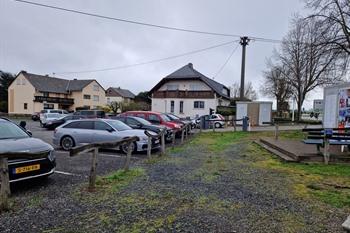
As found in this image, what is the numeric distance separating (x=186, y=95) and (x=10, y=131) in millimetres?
34076

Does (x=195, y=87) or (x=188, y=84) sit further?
(x=188, y=84)

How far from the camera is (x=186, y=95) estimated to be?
4062 centimetres

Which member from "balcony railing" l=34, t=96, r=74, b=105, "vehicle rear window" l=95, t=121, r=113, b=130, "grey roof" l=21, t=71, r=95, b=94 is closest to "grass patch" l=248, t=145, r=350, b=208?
"vehicle rear window" l=95, t=121, r=113, b=130

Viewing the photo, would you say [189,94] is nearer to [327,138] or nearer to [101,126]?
[101,126]

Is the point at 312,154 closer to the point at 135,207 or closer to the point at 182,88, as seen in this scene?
the point at 135,207

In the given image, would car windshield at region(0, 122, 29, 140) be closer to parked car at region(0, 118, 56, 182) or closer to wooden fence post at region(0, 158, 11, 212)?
parked car at region(0, 118, 56, 182)

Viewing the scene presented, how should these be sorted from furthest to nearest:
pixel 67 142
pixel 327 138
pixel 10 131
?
pixel 67 142 < pixel 327 138 < pixel 10 131

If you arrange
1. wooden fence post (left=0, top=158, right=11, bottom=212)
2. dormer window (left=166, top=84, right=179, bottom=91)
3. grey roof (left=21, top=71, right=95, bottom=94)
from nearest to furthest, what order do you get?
wooden fence post (left=0, top=158, right=11, bottom=212) → dormer window (left=166, top=84, right=179, bottom=91) → grey roof (left=21, top=71, right=95, bottom=94)

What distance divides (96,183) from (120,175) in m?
0.91

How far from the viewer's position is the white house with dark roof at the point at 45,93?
2127 inches

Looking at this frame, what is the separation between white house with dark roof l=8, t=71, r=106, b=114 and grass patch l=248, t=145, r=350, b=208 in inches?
2044

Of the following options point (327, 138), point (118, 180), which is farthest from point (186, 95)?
point (118, 180)

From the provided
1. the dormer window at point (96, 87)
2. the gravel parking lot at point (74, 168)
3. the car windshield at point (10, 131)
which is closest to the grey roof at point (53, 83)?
the dormer window at point (96, 87)

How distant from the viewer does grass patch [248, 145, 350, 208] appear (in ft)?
18.8
